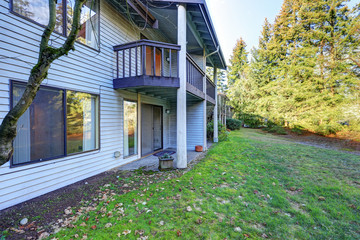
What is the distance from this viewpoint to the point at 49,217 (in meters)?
2.54

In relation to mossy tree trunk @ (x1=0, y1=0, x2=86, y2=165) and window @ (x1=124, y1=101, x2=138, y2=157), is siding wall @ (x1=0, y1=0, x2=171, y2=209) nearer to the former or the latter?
window @ (x1=124, y1=101, x2=138, y2=157)

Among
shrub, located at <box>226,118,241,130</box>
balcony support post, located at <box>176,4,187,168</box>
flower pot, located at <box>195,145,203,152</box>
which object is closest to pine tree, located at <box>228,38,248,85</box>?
shrub, located at <box>226,118,241,130</box>

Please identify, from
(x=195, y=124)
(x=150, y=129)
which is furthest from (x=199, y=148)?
(x=150, y=129)

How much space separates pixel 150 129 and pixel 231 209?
5.09 metres

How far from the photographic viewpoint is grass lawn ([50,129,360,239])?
2230mm

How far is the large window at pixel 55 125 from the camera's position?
119 inches

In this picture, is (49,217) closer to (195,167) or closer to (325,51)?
(195,167)

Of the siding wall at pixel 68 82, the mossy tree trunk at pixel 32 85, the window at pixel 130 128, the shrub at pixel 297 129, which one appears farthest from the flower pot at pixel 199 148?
the shrub at pixel 297 129

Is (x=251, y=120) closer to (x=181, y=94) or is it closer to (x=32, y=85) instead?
(x=181, y=94)

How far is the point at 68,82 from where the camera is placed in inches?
149

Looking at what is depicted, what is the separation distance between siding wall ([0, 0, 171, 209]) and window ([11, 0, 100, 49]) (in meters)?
0.17

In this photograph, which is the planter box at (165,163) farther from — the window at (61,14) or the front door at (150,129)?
the window at (61,14)

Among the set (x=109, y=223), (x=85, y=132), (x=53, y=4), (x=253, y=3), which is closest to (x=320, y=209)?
(x=109, y=223)

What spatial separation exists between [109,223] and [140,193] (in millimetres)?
1031
